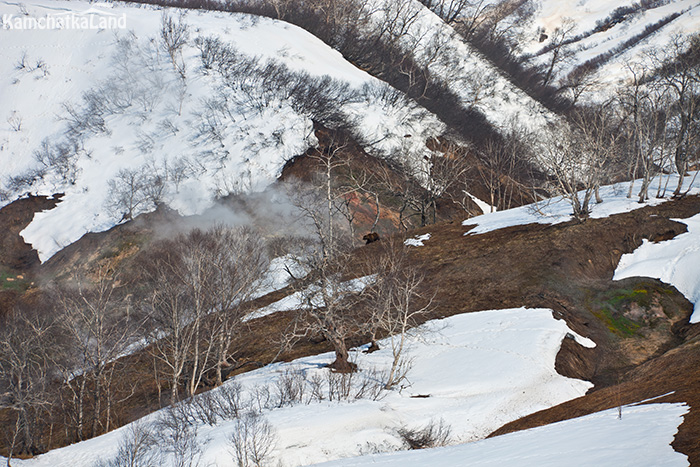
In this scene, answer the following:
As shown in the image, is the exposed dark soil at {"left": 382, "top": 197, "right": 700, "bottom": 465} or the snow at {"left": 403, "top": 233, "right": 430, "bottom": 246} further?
the snow at {"left": 403, "top": 233, "right": 430, "bottom": 246}

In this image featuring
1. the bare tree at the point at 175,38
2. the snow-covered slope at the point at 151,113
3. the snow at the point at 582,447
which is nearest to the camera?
the snow at the point at 582,447

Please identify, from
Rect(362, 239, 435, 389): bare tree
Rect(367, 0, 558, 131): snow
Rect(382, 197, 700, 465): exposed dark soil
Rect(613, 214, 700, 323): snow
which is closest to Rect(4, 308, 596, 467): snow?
Rect(362, 239, 435, 389): bare tree

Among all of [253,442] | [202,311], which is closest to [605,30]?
[202,311]

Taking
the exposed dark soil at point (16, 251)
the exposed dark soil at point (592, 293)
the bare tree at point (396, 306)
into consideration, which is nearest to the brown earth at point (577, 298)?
the exposed dark soil at point (592, 293)

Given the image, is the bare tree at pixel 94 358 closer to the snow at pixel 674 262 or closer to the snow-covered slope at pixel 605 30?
the snow at pixel 674 262

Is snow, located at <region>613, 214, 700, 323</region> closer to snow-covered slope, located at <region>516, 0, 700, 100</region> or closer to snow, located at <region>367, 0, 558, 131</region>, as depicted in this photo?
snow, located at <region>367, 0, 558, 131</region>
